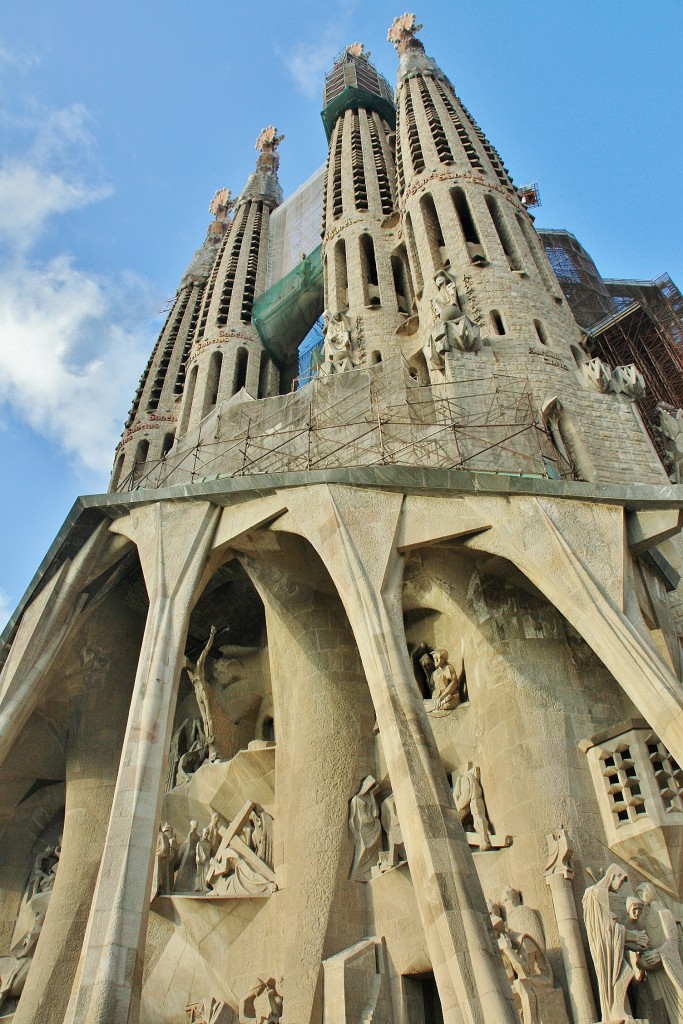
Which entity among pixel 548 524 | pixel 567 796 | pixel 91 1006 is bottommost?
pixel 91 1006

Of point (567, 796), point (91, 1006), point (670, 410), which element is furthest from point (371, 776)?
point (670, 410)

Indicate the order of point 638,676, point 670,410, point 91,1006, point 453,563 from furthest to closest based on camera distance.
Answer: point 670,410 → point 453,563 → point 638,676 → point 91,1006

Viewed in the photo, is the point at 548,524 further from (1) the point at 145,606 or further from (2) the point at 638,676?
(1) the point at 145,606

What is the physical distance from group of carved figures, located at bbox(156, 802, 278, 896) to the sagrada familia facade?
3 cm

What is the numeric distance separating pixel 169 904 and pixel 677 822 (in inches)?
230

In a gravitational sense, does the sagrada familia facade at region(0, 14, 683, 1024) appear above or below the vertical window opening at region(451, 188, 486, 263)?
below

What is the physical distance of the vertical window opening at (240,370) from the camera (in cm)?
2297

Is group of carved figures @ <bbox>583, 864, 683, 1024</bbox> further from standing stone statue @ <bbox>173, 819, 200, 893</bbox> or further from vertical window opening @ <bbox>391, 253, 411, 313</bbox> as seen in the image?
vertical window opening @ <bbox>391, 253, 411, 313</bbox>

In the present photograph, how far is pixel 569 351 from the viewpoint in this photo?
13.4 meters

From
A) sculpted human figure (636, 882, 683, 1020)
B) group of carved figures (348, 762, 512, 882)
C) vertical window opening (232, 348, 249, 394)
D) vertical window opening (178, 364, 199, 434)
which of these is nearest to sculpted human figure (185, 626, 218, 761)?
group of carved figures (348, 762, 512, 882)

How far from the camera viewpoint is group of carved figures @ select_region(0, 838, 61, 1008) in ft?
39.3

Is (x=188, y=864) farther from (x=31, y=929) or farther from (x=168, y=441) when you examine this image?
(x=168, y=441)

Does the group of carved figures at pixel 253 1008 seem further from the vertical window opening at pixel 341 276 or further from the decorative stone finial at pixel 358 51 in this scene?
the decorative stone finial at pixel 358 51

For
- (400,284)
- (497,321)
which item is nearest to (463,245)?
(497,321)
